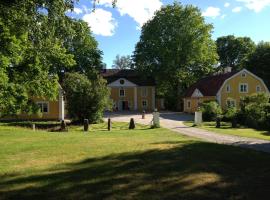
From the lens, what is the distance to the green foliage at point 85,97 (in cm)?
4453

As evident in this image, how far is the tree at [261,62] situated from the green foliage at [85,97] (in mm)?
43211

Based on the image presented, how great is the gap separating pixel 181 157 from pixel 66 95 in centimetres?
3473

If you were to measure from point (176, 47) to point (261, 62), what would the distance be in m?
17.3

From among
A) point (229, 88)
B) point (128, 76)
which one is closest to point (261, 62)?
point (229, 88)

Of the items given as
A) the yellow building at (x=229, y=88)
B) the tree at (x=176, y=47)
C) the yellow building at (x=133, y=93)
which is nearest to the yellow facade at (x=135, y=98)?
the yellow building at (x=133, y=93)

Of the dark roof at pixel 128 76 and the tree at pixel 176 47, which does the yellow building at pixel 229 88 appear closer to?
the tree at pixel 176 47

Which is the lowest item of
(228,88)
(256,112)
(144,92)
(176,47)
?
(256,112)

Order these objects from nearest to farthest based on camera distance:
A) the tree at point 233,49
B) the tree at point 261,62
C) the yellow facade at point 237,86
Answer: the yellow facade at point 237,86 → the tree at point 261,62 → the tree at point 233,49

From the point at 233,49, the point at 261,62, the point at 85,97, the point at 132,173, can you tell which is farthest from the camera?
the point at 233,49

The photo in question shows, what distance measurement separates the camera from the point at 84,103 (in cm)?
4453

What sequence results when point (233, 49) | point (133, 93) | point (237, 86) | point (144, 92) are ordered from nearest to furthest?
1. point (237, 86)
2. point (133, 93)
3. point (144, 92)
4. point (233, 49)

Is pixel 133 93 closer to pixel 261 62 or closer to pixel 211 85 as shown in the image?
pixel 211 85

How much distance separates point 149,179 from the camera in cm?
897

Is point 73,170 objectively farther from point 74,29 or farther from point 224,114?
point 224,114
